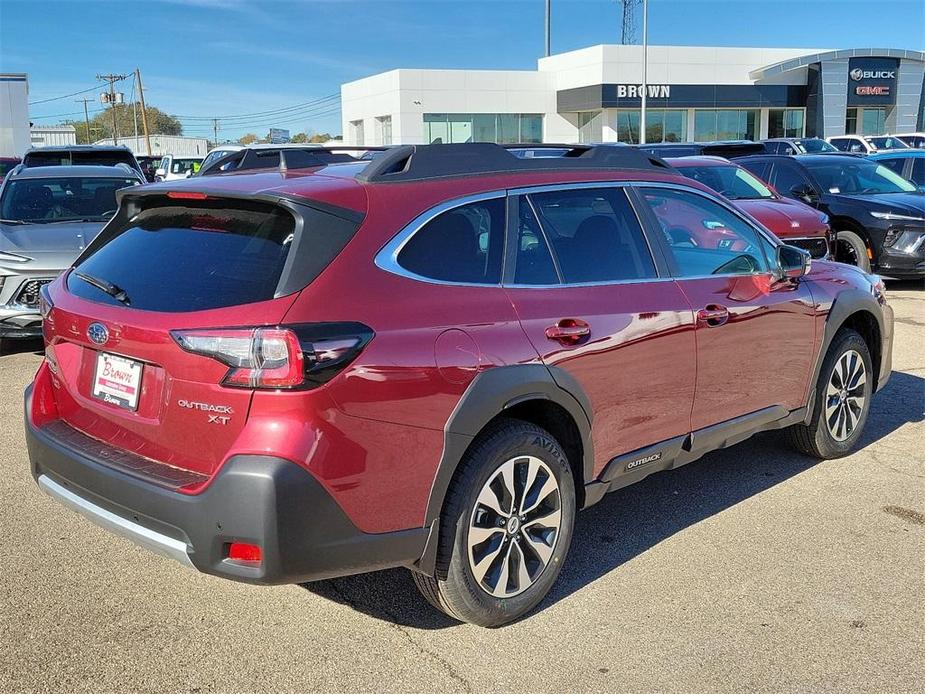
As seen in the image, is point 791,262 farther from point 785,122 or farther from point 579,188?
point 785,122

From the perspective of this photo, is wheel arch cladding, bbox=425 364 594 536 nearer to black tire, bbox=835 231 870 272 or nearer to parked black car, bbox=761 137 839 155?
black tire, bbox=835 231 870 272

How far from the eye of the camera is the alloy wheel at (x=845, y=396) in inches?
210

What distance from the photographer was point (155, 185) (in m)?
3.64

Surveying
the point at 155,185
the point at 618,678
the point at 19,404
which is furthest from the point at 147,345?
the point at 19,404

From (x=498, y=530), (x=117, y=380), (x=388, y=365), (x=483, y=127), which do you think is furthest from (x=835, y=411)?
(x=483, y=127)

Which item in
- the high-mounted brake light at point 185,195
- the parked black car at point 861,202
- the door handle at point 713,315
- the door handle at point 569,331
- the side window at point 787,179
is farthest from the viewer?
the side window at point 787,179

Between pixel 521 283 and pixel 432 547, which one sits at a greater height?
pixel 521 283

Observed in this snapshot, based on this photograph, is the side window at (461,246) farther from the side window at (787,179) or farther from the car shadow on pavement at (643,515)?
the side window at (787,179)

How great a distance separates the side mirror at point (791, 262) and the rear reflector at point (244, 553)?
10.7 feet

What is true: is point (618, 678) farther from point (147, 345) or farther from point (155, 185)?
point (155, 185)

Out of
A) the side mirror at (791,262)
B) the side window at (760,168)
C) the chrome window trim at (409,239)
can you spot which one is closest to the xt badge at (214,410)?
the chrome window trim at (409,239)

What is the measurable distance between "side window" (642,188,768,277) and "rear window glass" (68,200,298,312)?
198cm

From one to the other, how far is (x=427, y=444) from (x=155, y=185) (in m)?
1.60

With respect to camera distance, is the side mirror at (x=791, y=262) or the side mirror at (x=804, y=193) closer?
the side mirror at (x=791, y=262)
